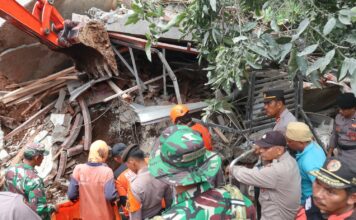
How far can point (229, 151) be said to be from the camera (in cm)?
630

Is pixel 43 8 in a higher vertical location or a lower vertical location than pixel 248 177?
higher

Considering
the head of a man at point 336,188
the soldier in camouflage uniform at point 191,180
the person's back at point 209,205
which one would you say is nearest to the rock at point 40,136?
the soldier in camouflage uniform at point 191,180

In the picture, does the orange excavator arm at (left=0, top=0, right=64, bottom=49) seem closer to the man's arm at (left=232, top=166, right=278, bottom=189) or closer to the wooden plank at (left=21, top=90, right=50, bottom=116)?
the wooden plank at (left=21, top=90, right=50, bottom=116)

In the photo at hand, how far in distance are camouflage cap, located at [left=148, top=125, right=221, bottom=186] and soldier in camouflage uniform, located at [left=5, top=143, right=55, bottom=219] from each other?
2131mm

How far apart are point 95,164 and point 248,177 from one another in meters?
1.67

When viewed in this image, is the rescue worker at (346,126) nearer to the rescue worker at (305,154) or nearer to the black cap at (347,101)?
the black cap at (347,101)

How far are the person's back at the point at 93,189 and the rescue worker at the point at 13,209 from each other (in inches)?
45.7

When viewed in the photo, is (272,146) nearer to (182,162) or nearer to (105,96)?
(182,162)

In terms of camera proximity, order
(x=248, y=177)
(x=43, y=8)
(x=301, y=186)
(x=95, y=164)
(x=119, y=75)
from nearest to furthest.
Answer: (x=248, y=177)
(x=301, y=186)
(x=95, y=164)
(x=43, y=8)
(x=119, y=75)

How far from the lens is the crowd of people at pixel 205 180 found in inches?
82.8

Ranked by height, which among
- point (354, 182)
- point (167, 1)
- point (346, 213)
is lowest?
point (346, 213)

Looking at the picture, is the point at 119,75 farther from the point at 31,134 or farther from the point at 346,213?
the point at 346,213

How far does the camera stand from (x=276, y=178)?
3.32m

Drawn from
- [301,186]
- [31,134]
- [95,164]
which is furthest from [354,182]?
[31,134]
